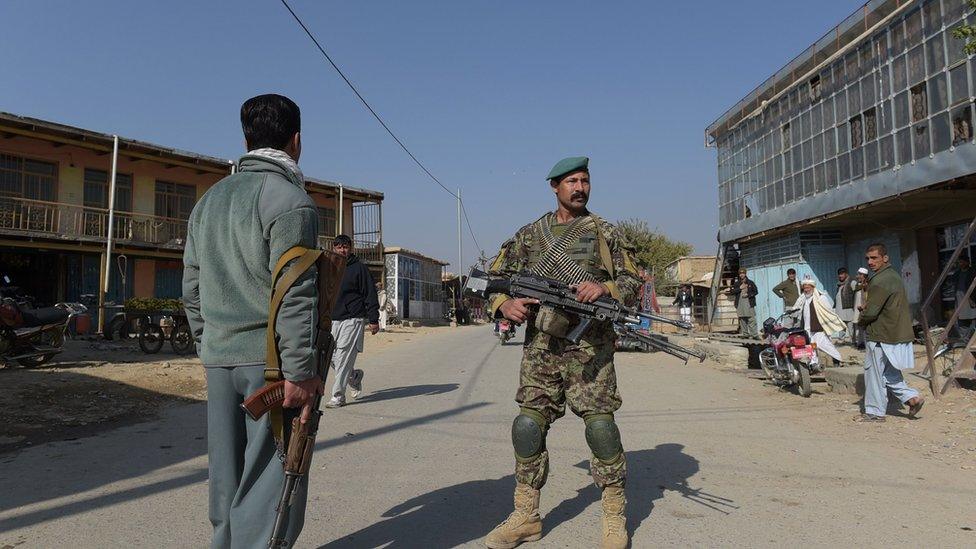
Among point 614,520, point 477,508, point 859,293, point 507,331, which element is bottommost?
point 477,508

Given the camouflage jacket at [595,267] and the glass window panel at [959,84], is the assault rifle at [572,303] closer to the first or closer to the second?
the camouflage jacket at [595,267]

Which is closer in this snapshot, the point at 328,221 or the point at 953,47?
the point at 953,47

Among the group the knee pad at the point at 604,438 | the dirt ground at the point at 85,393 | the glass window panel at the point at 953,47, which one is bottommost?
the dirt ground at the point at 85,393

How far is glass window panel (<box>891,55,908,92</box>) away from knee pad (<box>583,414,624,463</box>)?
13882 millimetres

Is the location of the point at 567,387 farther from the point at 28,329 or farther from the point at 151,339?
the point at 151,339

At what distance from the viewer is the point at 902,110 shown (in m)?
13.5

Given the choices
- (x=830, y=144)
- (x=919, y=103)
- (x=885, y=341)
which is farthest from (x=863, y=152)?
(x=885, y=341)

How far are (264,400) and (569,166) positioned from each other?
2.03 m

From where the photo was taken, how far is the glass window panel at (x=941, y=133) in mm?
11992

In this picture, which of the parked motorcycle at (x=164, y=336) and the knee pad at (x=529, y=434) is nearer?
the knee pad at (x=529, y=434)

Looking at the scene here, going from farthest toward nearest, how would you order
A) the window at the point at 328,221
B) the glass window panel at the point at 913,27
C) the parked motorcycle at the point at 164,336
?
the window at the point at 328,221
the parked motorcycle at the point at 164,336
the glass window panel at the point at 913,27

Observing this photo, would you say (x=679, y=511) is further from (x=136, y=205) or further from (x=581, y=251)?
(x=136, y=205)

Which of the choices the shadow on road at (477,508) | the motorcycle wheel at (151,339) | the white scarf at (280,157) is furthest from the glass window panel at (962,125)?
the motorcycle wheel at (151,339)

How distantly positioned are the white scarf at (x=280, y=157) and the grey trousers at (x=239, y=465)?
72cm
